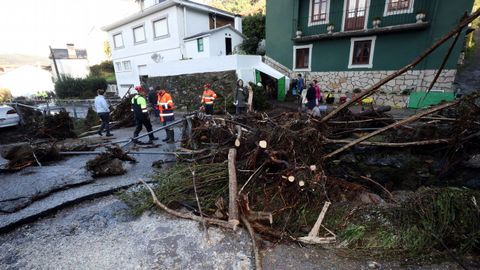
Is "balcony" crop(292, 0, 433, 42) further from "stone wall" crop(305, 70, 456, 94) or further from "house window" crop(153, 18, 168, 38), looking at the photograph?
"house window" crop(153, 18, 168, 38)

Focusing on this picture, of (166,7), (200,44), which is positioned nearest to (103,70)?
(166,7)

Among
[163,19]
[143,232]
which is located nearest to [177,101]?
[163,19]

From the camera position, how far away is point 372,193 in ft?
12.1

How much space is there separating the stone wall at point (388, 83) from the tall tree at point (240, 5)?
18.5 meters

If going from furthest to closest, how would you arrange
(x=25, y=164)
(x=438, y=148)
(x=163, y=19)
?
(x=163, y=19) < (x=25, y=164) < (x=438, y=148)

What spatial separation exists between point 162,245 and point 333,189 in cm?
261

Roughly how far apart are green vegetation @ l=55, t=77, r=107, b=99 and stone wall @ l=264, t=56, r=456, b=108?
25.2 meters

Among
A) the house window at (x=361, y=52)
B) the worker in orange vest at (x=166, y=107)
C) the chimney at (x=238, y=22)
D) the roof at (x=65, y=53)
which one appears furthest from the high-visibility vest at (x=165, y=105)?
the roof at (x=65, y=53)

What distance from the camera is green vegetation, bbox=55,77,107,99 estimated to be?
27.0 m

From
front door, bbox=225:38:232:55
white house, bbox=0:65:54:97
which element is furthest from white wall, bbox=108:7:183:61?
white house, bbox=0:65:54:97

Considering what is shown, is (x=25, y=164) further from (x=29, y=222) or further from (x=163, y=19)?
(x=163, y=19)

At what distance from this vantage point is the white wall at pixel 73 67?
118 feet

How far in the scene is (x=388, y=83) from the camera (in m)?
12.8

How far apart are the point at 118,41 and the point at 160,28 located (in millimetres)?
7096
